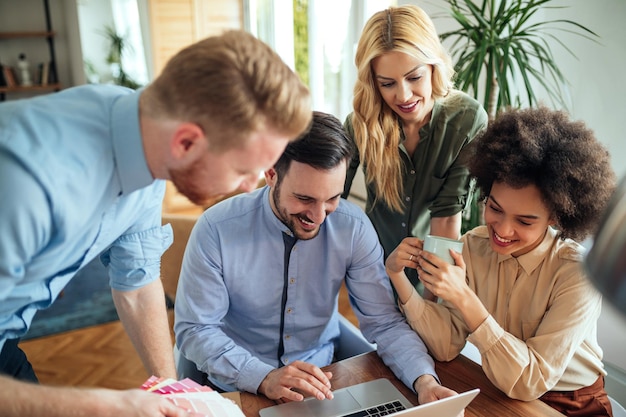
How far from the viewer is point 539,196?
1.30 meters

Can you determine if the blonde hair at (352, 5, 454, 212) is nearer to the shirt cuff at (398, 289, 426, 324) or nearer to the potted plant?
the shirt cuff at (398, 289, 426, 324)

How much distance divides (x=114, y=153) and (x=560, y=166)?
1.01 m

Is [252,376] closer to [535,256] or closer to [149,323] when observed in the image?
[149,323]

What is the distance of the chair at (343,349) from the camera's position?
4.96 feet

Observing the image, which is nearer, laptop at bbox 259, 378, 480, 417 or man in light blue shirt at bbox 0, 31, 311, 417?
man in light blue shirt at bbox 0, 31, 311, 417

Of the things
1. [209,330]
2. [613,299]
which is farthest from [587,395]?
[613,299]

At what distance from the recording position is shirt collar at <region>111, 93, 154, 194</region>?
0.87 metres

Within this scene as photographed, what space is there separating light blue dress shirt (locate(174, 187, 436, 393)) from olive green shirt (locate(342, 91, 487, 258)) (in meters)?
0.38

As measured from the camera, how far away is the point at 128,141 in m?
0.88

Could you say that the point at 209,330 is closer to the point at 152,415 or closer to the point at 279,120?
the point at 152,415

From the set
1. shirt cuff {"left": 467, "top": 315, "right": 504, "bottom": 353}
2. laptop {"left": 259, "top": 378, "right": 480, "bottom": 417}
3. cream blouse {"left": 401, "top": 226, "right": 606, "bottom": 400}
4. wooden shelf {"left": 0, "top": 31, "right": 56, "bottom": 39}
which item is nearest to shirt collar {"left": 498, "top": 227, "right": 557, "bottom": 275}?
cream blouse {"left": 401, "top": 226, "right": 606, "bottom": 400}

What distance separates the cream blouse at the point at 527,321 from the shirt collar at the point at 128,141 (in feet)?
2.67

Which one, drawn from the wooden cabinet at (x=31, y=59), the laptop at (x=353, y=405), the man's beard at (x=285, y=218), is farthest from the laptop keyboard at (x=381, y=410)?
the wooden cabinet at (x=31, y=59)

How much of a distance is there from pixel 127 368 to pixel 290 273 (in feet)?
5.69
